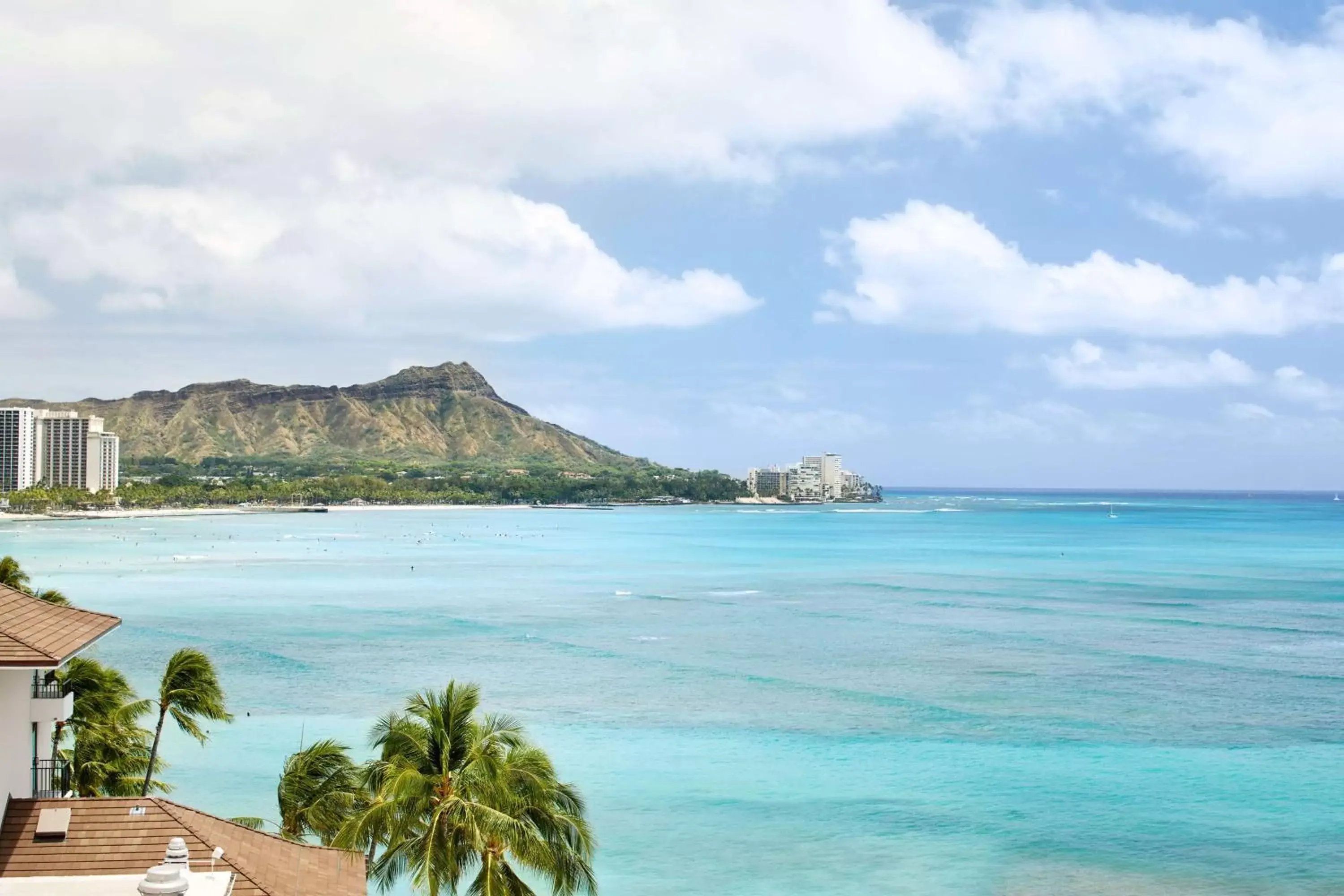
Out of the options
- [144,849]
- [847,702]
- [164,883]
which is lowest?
[847,702]

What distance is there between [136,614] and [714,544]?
80.3 m

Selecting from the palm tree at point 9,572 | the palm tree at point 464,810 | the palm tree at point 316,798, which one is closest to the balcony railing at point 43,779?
the palm tree at point 464,810

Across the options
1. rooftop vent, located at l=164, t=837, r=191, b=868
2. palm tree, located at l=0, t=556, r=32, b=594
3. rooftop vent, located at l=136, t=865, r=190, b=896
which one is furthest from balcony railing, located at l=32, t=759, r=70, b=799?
palm tree, located at l=0, t=556, r=32, b=594

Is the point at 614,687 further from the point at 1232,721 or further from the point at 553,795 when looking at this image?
the point at 553,795

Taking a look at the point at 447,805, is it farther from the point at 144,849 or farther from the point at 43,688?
the point at 43,688

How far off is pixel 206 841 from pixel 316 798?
6088mm

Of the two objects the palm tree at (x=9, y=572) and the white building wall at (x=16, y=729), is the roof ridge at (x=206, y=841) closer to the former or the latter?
the white building wall at (x=16, y=729)

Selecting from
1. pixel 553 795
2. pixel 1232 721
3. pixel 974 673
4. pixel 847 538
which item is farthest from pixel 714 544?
pixel 553 795

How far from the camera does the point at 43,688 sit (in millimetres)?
13859

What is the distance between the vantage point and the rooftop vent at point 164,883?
973 centimetres

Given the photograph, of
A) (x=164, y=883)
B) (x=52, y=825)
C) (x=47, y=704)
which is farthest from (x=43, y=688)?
(x=164, y=883)

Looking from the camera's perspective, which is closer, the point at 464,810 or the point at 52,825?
the point at 52,825

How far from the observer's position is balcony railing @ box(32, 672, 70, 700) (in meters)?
13.4

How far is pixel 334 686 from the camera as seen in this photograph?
→ 43.2 m
